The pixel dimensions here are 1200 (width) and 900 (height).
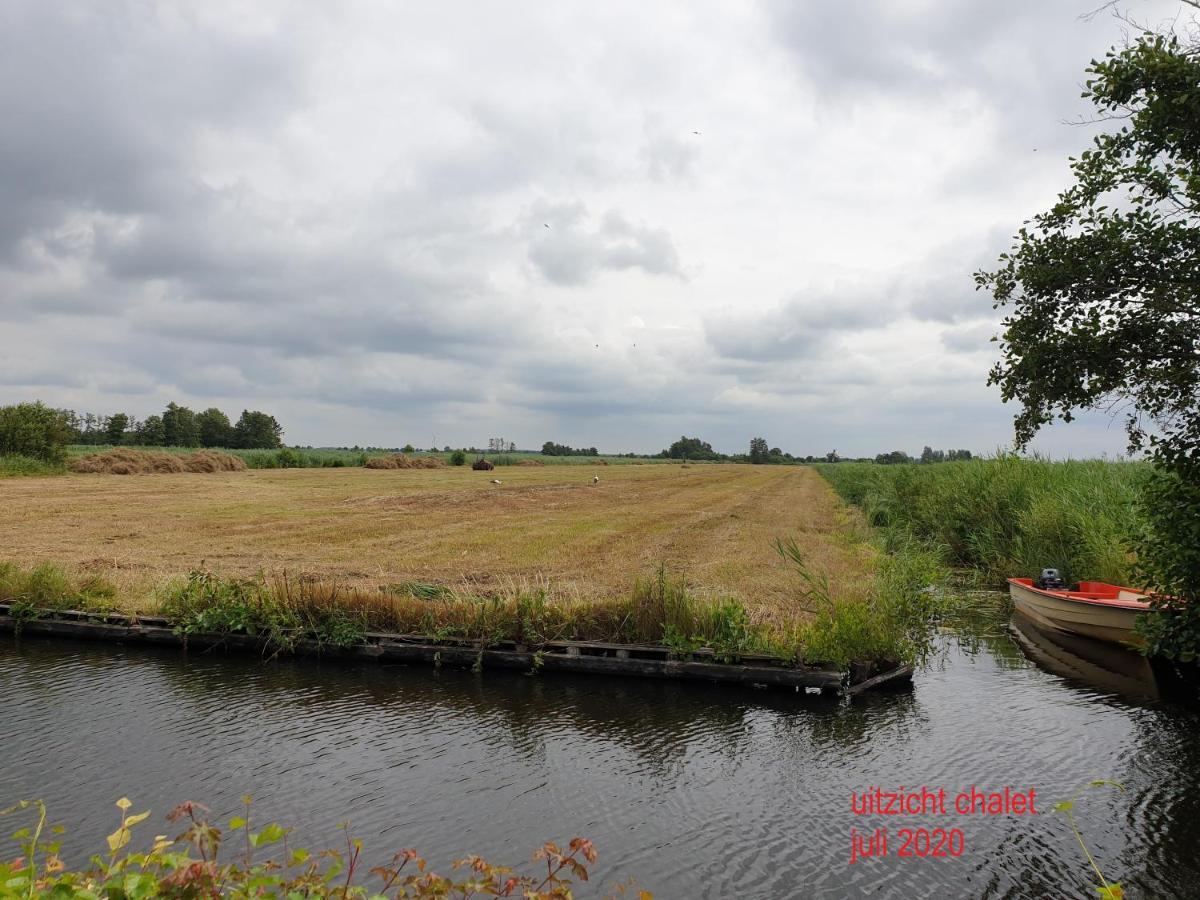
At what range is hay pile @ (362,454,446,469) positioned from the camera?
230ft

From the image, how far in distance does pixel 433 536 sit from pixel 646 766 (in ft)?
55.1

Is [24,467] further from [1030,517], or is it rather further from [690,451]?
[690,451]

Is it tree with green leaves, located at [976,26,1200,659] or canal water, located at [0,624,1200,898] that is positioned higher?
tree with green leaves, located at [976,26,1200,659]

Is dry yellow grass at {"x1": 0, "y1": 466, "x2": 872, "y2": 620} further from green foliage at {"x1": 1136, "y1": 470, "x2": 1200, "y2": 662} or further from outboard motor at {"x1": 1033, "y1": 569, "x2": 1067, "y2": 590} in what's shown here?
green foliage at {"x1": 1136, "y1": 470, "x2": 1200, "y2": 662}

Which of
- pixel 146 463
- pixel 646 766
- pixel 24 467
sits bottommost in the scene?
pixel 646 766

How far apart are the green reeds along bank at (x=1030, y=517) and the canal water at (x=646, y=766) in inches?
200

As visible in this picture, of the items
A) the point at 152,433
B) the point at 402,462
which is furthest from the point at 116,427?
the point at 402,462

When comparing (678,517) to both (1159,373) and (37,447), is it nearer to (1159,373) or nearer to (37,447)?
(1159,373)

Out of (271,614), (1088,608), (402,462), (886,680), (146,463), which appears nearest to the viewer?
(886,680)

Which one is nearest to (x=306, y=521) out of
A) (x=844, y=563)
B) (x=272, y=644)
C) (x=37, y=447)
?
(x=272, y=644)

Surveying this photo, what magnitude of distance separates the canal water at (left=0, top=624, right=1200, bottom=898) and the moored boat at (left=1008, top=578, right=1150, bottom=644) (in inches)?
32.5

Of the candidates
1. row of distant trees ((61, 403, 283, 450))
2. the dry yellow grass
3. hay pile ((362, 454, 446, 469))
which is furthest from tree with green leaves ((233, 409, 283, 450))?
the dry yellow grass

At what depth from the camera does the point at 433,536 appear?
2352cm

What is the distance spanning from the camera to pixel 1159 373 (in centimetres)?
866
